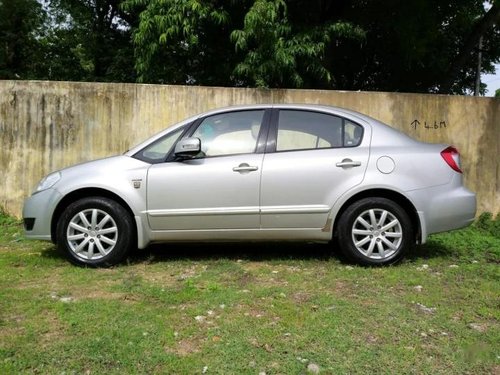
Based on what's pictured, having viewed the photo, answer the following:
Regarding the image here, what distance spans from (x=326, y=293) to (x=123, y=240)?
203 cm

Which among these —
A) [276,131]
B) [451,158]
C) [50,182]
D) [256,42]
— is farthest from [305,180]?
[256,42]

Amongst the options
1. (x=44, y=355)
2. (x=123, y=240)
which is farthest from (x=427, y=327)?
(x=123, y=240)

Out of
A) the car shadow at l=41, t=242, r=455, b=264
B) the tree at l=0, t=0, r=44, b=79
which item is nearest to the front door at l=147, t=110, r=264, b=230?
the car shadow at l=41, t=242, r=455, b=264

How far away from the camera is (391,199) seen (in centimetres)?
546

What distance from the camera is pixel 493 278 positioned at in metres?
5.16

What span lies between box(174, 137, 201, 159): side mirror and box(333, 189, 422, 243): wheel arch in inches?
59.1

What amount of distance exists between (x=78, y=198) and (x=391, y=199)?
308cm

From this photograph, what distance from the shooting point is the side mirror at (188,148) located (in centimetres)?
526

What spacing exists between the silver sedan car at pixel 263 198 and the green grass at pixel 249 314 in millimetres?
310

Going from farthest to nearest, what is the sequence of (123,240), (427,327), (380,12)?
(380,12) < (123,240) < (427,327)

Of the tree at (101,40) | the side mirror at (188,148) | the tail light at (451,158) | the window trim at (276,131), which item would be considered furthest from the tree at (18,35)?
the tail light at (451,158)

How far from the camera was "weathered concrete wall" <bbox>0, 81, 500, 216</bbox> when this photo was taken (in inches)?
313

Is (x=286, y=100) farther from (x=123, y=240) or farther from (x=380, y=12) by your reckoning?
(x=380, y=12)

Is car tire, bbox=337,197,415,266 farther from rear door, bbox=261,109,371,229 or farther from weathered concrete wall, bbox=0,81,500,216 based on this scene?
weathered concrete wall, bbox=0,81,500,216
